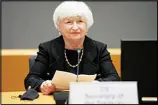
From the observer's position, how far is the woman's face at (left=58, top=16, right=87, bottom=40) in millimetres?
2221

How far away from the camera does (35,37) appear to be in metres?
3.78

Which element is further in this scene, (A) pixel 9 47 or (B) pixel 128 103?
(A) pixel 9 47

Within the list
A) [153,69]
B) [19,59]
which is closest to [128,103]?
[153,69]

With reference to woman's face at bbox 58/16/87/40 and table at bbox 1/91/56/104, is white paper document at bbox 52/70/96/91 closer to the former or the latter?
table at bbox 1/91/56/104

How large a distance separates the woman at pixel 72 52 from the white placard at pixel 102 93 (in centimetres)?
67

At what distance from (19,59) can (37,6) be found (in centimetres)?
67

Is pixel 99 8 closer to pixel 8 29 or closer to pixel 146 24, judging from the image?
pixel 146 24

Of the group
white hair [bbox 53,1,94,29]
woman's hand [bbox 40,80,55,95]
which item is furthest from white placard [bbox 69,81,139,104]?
white hair [bbox 53,1,94,29]

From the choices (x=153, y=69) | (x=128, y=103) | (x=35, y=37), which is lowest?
(x=128, y=103)

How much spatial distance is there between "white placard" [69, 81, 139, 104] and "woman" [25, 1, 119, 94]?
67 cm

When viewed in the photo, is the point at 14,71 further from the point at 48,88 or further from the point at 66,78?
the point at 66,78

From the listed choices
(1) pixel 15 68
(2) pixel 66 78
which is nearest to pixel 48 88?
(2) pixel 66 78

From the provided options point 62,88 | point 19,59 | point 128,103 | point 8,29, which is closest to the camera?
point 128,103

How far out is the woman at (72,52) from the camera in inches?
87.6
